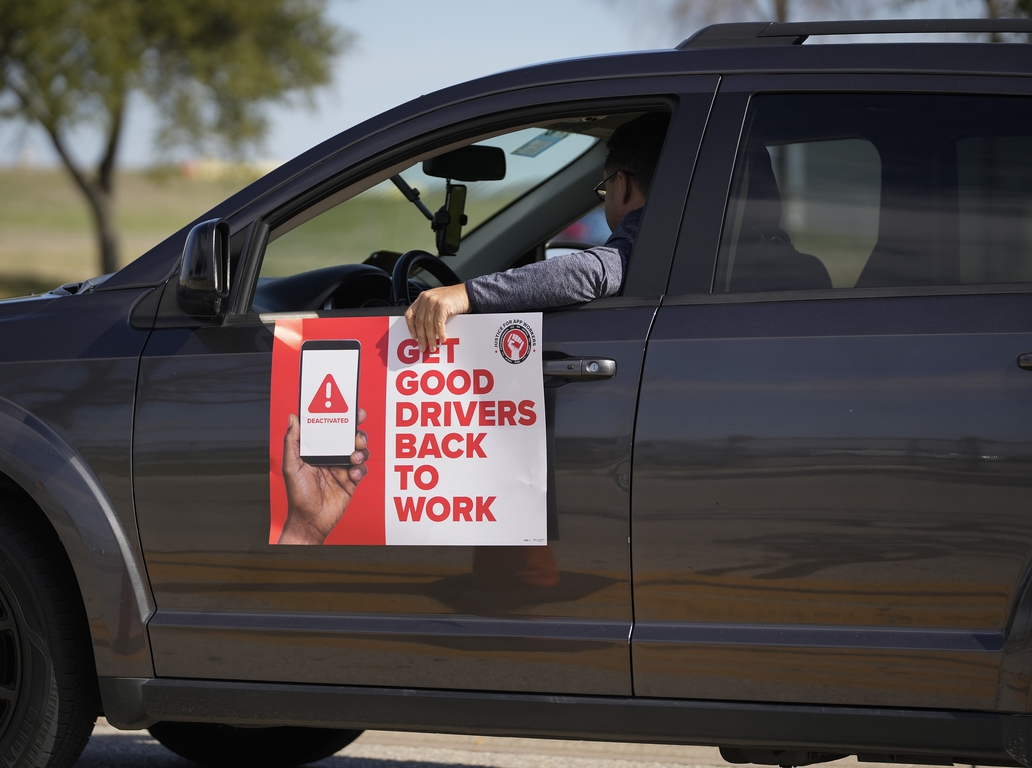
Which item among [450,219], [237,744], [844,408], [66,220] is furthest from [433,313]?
[66,220]

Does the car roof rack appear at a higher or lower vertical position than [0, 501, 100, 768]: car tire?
higher

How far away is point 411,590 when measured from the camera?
8.55 ft

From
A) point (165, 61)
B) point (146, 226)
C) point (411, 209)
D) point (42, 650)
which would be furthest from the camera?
point (146, 226)

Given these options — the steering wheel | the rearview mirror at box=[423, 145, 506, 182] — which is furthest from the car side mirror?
the rearview mirror at box=[423, 145, 506, 182]

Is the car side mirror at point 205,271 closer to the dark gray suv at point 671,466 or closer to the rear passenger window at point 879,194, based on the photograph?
the dark gray suv at point 671,466

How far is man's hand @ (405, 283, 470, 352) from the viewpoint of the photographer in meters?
2.60

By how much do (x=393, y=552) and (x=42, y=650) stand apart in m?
0.93

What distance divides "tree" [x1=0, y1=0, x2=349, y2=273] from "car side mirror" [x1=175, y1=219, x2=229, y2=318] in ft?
72.1

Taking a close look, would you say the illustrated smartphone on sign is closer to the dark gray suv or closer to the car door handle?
the dark gray suv

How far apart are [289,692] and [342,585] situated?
0.95ft

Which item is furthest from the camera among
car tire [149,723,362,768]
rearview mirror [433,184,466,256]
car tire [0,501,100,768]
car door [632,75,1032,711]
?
rearview mirror [433,184,466,256]

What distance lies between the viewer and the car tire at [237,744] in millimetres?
3623

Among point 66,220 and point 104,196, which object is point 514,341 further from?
point 66,220

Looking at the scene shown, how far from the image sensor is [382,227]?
13.3 ft
